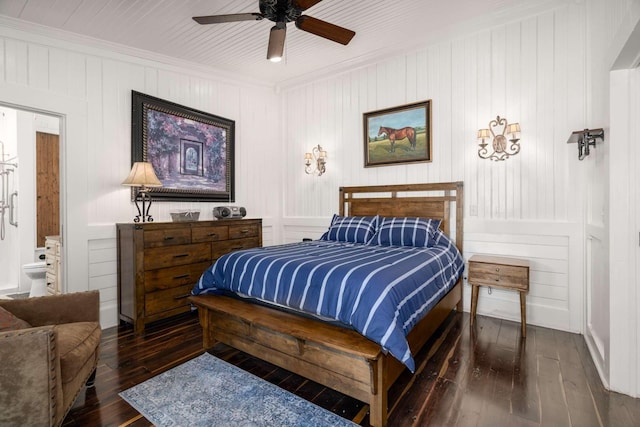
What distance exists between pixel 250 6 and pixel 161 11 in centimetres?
85

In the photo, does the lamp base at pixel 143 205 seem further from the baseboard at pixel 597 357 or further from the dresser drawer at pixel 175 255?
the baseboard at pixel 597 357

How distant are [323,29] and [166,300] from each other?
121 inches

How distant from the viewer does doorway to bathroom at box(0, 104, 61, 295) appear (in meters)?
4.28

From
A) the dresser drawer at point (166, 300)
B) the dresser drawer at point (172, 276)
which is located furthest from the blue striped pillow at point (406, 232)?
the dresser drawer at point (166, 300)

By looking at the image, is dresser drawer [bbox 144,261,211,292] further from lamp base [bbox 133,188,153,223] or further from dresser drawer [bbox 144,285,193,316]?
lamp base [bbox 133,188,153,223]

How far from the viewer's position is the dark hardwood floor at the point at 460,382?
174 centimetres

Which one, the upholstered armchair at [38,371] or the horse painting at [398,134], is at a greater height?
the horse painting at [398,134]

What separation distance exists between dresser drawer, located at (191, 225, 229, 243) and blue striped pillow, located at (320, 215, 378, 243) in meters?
1.28

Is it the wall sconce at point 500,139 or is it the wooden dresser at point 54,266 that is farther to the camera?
the wooden dresser at point 54,266

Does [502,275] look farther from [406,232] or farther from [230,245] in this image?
[230,245]

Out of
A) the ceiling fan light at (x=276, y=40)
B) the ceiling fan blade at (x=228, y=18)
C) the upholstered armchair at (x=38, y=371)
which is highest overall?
the ceiling fan blade at (x=228, y=18)

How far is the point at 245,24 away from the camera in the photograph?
3.18m

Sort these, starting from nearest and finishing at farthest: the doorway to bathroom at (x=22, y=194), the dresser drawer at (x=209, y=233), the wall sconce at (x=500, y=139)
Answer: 1. the wall sconce at (x=500, y=139)
2. the dresser drawer at (x=209, y=233)
3. the doorway to bathroom at (x=22, y=194)

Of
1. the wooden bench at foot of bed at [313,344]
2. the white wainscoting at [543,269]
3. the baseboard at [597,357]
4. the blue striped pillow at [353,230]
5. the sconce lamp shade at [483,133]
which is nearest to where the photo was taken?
the wooden bench at foot of bed at [313,344]
